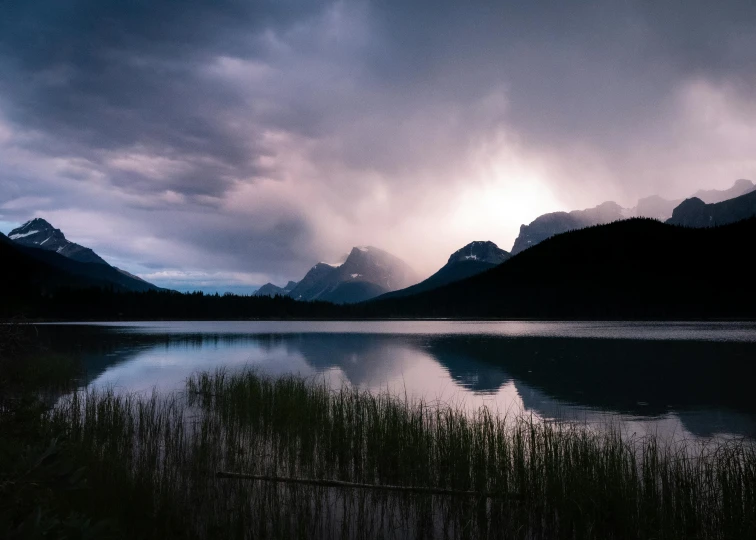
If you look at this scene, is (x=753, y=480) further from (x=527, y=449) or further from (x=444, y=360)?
(x=444, y=360)

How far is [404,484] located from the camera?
40.8 ft

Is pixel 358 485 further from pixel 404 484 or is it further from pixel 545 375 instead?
pixel 545 375

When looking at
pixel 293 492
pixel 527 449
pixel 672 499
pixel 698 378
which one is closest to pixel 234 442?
pixel 293 492

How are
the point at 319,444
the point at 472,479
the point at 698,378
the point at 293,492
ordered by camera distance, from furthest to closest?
the point at 698,378
the point at 319,444
the point at 472,479
the point at 293,492

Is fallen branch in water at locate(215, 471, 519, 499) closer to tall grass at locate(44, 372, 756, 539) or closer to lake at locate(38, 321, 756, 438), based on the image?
tall grass at locate(44, 372, 756, 539)

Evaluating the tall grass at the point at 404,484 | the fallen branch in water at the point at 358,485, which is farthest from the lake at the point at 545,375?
the fallen branch in water at the point at 358,485

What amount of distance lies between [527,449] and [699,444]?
7513 mm

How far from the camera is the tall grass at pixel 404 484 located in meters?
9.65

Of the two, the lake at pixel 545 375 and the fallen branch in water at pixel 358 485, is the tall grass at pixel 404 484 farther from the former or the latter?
the lake at pixel 545 375

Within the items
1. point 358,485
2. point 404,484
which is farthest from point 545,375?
point 358,485

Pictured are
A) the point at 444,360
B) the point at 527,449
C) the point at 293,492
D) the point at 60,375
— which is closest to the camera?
the point at 293,492

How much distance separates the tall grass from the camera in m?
9.65

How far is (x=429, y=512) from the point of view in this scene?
10.8m

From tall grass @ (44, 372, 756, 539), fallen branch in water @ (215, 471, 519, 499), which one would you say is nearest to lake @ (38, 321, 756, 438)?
tall grass @ (44, 372, 756, 539)
